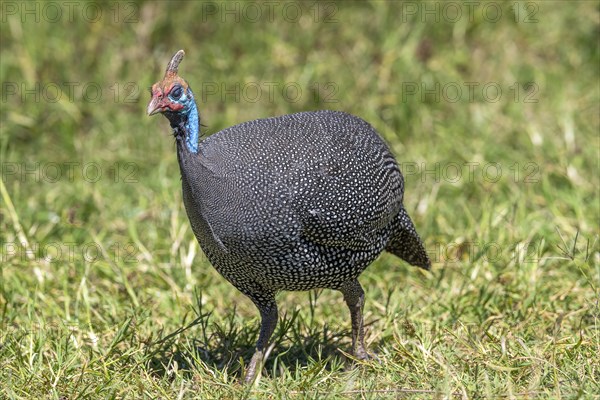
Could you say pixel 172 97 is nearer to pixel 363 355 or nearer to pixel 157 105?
pixel 157 105

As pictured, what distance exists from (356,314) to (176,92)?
134cm

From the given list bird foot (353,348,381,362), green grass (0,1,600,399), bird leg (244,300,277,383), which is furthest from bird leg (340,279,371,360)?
bird leg (244,300,277,383)

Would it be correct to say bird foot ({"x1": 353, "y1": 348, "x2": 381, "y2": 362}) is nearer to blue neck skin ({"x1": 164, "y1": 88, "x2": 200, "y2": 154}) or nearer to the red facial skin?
blue neck skin ({"x1": 164, "y1": 88, "x2": 200, "y2": 154})

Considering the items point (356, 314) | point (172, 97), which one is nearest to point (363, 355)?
point (356, 314)

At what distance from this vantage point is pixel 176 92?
3.43 meters

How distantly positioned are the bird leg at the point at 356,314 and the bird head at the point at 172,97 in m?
1.11

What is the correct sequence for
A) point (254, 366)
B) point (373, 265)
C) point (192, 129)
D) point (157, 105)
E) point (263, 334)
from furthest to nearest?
point (373, 265) < point (263, 334) < point (254, 366) < point (192, 129) < point (157, 105)

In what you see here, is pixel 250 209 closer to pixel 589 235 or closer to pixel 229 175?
pixel 229 175

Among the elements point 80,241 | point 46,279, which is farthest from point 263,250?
point 80,241

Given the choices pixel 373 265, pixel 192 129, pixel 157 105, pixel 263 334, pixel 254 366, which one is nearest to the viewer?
pixel 157 105

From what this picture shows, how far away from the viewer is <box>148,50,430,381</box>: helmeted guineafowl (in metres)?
3.48

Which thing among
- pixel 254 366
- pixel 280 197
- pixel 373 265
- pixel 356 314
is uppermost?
pixel 280 197

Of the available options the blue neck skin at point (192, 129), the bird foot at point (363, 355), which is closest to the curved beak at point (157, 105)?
the blue neck skin at point (192, 129)

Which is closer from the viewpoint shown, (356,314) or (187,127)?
(187,127)
